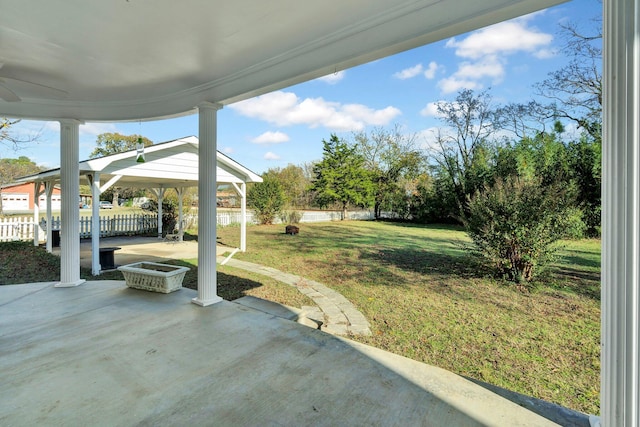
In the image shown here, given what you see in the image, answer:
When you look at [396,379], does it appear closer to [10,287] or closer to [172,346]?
[172,346]

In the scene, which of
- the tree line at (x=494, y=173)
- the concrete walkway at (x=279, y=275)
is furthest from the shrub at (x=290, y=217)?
the concrete walkway at (x=279, y=275)

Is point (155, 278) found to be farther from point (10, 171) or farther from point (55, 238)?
point (10, 171)

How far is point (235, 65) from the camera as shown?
2.84m

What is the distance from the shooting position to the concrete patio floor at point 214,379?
5.41 feet

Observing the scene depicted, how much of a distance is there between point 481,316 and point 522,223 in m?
2.25

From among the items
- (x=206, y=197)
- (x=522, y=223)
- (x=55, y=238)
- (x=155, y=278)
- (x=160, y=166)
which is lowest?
(x=155, y=278)

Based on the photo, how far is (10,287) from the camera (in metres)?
4.17

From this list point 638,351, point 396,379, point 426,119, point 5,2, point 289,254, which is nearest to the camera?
point 638,351

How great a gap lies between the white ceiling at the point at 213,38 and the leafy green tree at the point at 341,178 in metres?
18.2

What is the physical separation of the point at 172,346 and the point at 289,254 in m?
5.89

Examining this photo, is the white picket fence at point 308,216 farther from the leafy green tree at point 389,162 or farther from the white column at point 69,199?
the white column at point 69,199

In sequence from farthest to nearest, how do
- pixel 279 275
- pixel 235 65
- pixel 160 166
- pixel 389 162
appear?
pixel 389 162, pixel 160 166, pixel 279 275, pixel 235 65

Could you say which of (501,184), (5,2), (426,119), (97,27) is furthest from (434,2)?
(426,119)

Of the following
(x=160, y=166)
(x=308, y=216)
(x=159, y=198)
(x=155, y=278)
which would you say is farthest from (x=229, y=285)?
(x=308, y=216)
